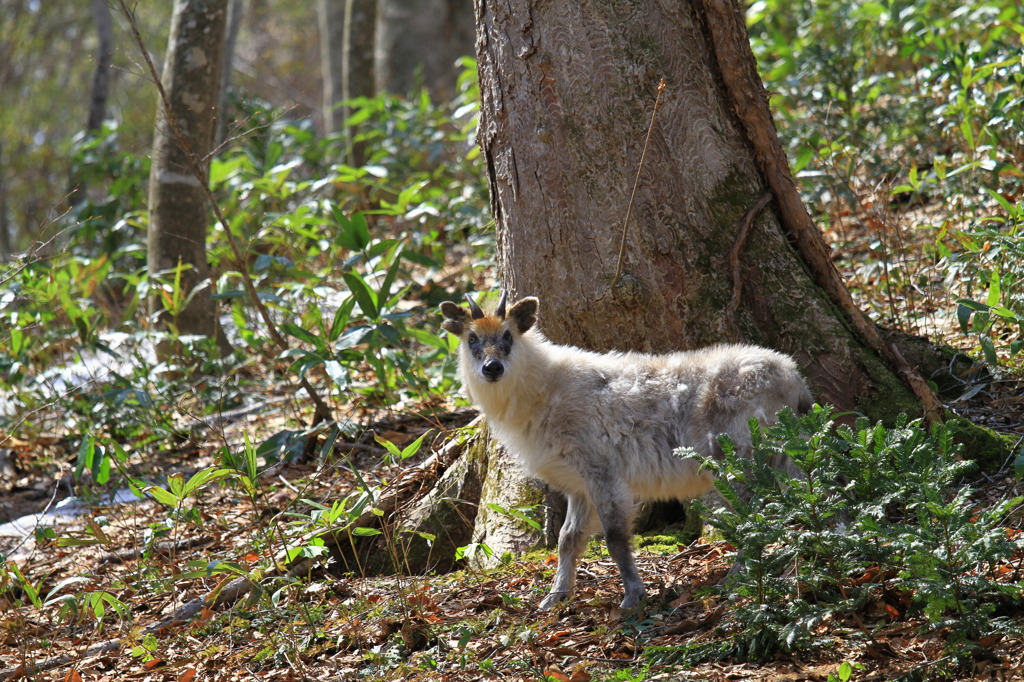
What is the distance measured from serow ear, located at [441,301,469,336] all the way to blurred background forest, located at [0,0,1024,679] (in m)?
0.73

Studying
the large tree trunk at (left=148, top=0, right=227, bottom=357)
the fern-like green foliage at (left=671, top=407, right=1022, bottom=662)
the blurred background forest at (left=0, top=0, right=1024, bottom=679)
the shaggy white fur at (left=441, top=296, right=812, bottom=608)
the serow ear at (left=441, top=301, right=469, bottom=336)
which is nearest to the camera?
the fern-like green foliage at (left=671, top=407, right=1022, bottom=662)

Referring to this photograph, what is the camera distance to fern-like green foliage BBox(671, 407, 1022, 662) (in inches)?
131

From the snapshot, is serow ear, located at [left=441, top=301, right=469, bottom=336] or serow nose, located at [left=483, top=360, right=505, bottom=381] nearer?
serow nose, located at [left=483, top=360, right=505, bottom=381]

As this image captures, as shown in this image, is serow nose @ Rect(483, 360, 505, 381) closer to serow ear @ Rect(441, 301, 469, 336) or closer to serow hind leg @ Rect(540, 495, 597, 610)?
serow ear @ Rect(441, 301, 469, 336)

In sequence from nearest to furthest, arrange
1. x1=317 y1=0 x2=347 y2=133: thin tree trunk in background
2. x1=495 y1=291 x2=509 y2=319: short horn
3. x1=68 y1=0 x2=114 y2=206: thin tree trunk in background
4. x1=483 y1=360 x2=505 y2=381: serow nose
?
1. x1=483 y1=360 x2=505 y2=381: serow nose
2. x1=495 y1=291 x2=509 y2=319: short horn
3. x1=68 y1=0 x2=114 y2=206: thin tree trunk in background
4. x1=317 y1=0 x2=347 y2=133: thin tree trunk in background

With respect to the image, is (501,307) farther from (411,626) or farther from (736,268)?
(411,626)

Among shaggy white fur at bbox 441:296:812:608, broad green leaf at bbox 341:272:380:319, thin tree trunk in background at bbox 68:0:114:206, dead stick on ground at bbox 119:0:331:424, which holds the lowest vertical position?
shaggy white fur at bbox 441:296:812:608

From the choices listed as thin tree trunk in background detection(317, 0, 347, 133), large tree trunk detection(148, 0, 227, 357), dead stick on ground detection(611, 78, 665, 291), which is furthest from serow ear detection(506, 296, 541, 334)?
thin tree trunk in background detection(317, 0, 347, 133)

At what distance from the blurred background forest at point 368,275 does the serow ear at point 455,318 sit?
732 mm

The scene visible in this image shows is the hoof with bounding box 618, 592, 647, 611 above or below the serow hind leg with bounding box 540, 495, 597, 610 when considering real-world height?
below

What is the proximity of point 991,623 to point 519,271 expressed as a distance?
3291 millimetres

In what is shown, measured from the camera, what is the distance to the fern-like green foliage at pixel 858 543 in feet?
10.9

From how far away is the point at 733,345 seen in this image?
504cm

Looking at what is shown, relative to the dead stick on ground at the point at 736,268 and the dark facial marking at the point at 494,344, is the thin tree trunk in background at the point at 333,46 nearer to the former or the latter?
the dark facial marking at the point at 494,344
